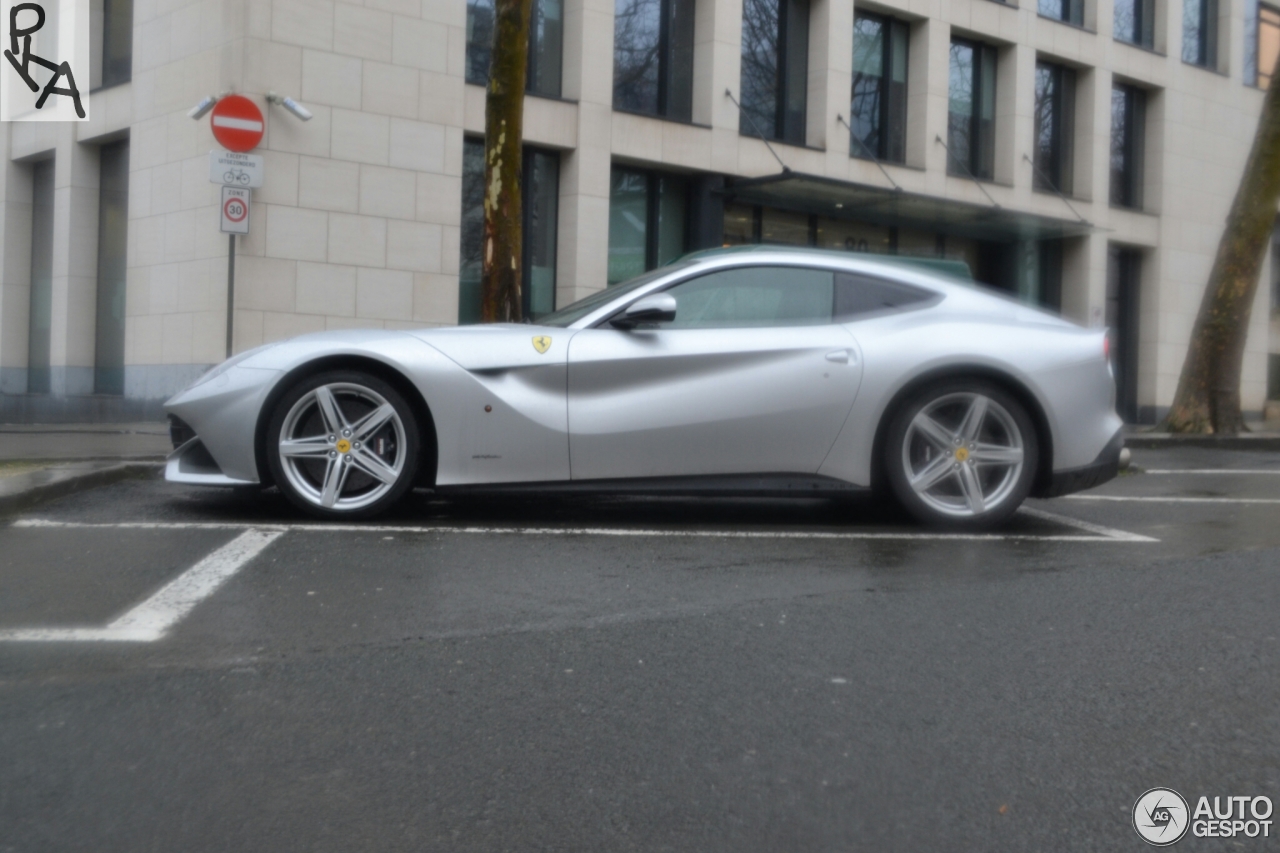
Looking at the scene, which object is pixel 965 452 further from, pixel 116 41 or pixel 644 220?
pixel 116 41

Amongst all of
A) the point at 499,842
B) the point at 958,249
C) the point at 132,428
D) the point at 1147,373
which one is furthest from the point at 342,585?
the point at 1147,373

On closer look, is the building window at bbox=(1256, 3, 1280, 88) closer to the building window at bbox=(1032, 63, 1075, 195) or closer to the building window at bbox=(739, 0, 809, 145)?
the building window at bbox=(1032, 63, 1075, 195)

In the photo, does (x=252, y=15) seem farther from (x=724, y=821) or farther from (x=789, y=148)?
(x=724, y=821)

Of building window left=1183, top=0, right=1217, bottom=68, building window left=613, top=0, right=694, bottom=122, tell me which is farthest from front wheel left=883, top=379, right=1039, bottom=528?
building window left=1183, top=0, right=1217, bottom=68

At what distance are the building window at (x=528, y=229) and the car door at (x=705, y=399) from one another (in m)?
11.0

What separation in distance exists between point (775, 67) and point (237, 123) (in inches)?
420

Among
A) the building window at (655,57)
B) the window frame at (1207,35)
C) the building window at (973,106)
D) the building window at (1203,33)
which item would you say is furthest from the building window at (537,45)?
the window frame at (1207,35)

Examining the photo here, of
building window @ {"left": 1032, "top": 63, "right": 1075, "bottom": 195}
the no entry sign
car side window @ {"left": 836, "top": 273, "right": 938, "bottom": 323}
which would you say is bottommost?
car side window @ {"left": 836, "top": 273, "right": 938, "bottom": 323}

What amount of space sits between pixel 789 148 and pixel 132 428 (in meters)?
10.9

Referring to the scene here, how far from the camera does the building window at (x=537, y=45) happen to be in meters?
17.4

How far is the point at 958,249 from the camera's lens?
81.8 feet

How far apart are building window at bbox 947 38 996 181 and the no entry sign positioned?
46.7 ft

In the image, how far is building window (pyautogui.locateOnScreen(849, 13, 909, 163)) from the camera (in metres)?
22.1

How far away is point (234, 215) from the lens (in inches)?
465
